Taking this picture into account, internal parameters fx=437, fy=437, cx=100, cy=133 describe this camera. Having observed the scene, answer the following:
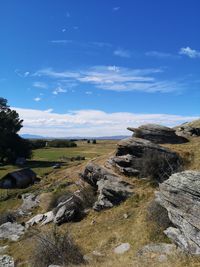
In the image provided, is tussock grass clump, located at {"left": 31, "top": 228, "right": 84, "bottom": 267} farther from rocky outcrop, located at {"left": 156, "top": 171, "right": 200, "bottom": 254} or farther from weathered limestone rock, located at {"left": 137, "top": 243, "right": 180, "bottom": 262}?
rocky outcrop, located at {"left": 156, "top": 171, "right": 200, "bottom": 254}

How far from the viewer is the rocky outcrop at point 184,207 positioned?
16.8 m

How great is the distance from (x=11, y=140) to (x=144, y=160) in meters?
58.0

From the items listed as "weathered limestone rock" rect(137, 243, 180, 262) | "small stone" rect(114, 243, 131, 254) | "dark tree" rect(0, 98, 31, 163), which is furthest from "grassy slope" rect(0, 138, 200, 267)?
"dark tree" rect(0, 98, 31, 163)

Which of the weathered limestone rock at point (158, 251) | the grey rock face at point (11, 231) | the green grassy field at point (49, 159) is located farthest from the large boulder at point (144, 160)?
the green grassy field at point (49, 159)

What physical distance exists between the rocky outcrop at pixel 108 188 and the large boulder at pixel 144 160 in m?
1.20

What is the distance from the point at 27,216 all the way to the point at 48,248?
49.1 ft

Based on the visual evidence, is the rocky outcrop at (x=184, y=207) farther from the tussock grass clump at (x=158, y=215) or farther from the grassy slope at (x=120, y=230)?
the tussock grass clump at (x=158, y=215)

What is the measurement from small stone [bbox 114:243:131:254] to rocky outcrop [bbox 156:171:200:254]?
2957 millimetres

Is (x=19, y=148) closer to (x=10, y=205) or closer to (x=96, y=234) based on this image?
(x=10, y=205)

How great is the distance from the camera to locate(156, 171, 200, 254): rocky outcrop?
1683cm

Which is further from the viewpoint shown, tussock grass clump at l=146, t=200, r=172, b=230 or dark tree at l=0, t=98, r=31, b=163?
dark tree at l=0, t=98, r=31, b=163

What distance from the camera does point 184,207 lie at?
17.8 metres

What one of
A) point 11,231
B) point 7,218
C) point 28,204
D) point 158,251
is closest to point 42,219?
point 11,231

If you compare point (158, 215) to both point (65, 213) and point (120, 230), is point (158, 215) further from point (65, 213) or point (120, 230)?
point (65, 213)
